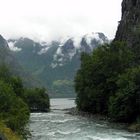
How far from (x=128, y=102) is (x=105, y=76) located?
28227mm

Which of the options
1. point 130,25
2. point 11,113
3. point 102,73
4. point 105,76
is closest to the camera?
point 11,113

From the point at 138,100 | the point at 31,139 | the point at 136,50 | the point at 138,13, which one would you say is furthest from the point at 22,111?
the point at 138,13

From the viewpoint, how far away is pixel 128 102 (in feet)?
347

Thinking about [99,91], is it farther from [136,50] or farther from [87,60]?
[136,50]

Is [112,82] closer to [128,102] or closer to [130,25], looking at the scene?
[128,102]

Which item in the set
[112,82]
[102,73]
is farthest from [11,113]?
A: [102,73]

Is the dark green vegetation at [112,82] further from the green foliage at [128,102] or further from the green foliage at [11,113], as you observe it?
the green foliage at [11,113]

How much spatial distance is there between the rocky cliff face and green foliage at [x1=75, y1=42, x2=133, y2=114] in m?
26.9

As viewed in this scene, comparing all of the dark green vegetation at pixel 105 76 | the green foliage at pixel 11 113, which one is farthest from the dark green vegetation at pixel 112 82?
the green foliage at pixel 11 113

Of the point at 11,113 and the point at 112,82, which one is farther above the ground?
the point at 112,82

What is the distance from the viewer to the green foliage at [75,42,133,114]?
13175 cm

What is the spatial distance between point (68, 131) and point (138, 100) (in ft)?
84.3

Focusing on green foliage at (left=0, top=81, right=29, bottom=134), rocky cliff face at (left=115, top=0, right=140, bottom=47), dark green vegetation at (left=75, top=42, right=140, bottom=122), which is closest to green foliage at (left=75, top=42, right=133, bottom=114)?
dark green vegetation at (left=75, top=42, right=140, bottom=122)

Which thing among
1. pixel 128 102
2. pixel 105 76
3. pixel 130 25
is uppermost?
pixel 130 25
